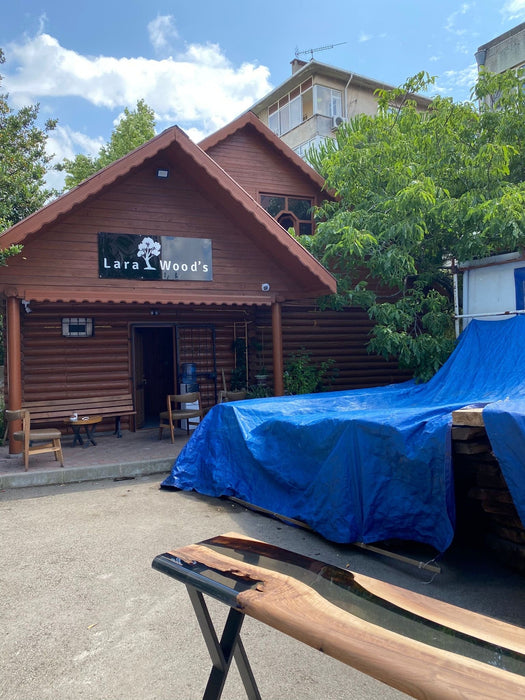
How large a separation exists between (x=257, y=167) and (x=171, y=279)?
18.4ft

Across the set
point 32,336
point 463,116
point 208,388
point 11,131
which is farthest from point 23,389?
point 11,131

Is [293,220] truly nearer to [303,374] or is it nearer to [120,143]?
[303,374]

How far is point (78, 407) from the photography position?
975 cm

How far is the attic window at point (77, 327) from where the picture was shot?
36.4 ft

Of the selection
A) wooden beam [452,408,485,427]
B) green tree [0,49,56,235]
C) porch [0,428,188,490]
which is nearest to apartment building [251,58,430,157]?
green tree [0,49,56,235]

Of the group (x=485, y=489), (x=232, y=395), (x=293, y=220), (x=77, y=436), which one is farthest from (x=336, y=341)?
(x=485, y=489)

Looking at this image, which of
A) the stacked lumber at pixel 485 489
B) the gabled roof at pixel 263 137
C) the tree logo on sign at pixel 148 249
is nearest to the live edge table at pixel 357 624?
the stacked lumber at pixel 485 489

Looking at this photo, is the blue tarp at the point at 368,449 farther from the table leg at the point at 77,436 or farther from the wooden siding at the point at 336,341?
the wooden siding at the point at 336,341

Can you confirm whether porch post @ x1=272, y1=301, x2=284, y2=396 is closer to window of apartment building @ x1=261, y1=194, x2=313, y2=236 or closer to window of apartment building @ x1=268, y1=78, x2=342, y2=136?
window of apartment building @ x1=261, y1=194, x2=313, y2=236

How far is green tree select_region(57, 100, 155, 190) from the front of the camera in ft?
81.5

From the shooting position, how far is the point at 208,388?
1241 centimetres

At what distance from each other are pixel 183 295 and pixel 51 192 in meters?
10.2

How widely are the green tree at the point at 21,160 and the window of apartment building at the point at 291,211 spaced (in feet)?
20.5

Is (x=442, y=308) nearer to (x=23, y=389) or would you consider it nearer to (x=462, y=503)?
(x=462, y=503)
